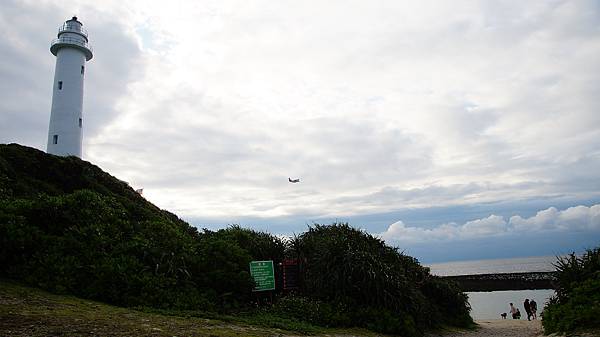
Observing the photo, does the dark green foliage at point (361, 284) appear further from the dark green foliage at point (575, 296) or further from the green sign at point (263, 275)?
the dark green foliage at point (575, 296)

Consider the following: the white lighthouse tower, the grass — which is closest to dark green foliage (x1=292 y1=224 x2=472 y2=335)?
the grass

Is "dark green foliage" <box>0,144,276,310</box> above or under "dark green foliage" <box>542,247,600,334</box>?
above

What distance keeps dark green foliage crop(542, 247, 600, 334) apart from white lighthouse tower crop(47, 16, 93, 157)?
1095 inches

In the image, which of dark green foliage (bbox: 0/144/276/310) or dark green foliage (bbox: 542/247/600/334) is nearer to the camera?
dark green foliage (bbox: 0/144/276/310)

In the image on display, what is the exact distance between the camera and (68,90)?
30.8 meters

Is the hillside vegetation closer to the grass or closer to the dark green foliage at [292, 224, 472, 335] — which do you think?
the dark green foliage at [292, 224, 472, 335]

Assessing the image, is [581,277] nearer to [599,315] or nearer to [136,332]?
[599,315]

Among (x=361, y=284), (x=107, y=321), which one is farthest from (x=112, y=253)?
(x=361, y=284)

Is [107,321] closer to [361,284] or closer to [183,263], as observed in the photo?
[183,263]

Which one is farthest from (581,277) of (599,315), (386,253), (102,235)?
(102,235)

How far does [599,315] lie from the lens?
35.6 ft

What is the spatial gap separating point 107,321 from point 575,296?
12.0m

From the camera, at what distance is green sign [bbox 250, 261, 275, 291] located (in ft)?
44.2

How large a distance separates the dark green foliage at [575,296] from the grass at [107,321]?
207 inches
